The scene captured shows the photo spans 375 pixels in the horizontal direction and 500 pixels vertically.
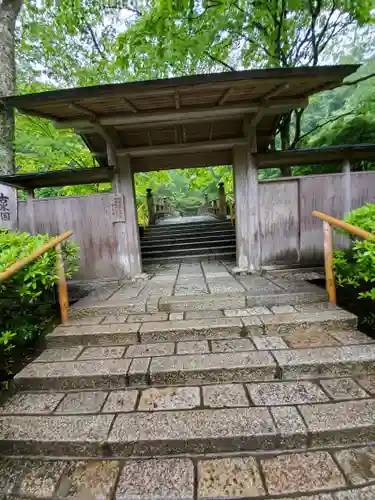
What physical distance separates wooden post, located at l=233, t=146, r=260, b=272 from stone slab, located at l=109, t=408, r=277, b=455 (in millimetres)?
3207

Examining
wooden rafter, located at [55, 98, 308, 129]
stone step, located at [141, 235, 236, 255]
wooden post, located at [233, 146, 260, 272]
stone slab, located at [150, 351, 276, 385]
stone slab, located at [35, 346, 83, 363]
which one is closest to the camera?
stone slab, located at [150, 351, 276, 385]

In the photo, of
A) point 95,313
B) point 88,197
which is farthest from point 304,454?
point 88,197

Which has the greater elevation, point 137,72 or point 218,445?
point 137,72

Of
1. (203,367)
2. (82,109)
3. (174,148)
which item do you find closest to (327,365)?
(203,367)

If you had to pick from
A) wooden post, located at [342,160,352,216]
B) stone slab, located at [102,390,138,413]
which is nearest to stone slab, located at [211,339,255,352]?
stone slab, located at [102,390,138,413]

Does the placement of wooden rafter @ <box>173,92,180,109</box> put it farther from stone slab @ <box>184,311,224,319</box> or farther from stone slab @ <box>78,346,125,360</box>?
stone slab @ <box>78,346,125,360</box>

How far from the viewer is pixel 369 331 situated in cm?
303

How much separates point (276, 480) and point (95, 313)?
2.77 meters

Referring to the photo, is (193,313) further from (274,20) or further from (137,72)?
(274,20)

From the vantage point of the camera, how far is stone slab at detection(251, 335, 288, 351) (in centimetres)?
256

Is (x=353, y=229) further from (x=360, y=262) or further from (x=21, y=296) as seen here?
(x=21, y=296)

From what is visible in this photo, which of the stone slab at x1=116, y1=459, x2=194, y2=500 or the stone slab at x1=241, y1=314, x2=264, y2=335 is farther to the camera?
the stone slab at x1=241, y1=314, x2=264, y2=335

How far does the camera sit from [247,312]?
10.5ft

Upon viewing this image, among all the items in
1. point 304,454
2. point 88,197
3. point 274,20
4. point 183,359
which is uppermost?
point 274,20
